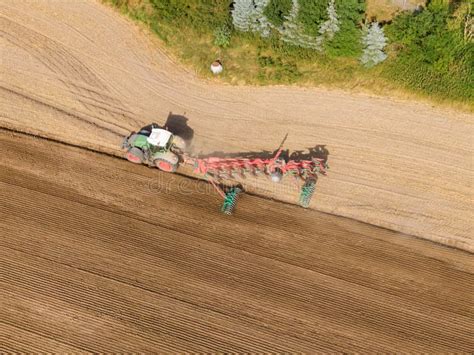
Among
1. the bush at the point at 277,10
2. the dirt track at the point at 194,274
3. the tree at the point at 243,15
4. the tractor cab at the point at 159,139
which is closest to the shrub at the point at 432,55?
the bush at the point at 277,10

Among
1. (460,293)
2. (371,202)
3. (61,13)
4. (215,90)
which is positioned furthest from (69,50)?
(460,293)

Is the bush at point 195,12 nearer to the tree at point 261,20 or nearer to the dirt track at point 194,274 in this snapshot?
the tree at point 261,20

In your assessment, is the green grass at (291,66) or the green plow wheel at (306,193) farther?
the green grass at (291,66)

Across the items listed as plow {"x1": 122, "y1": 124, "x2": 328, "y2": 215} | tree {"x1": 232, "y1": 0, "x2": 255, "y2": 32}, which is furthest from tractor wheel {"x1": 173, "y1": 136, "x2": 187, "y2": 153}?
tree {"x1": 232, "y1": 0, "x2": 255, "y2": 32}

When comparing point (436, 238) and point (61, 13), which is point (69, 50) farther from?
point (436, 238)

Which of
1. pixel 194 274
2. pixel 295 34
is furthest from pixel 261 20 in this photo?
pixel 194 274

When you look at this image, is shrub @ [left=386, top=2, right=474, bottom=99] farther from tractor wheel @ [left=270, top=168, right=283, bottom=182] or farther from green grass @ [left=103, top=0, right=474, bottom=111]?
tractor wheel @ [left=270, top=168, right=283, bottom=182]

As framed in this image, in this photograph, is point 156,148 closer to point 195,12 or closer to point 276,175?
point 276,175
